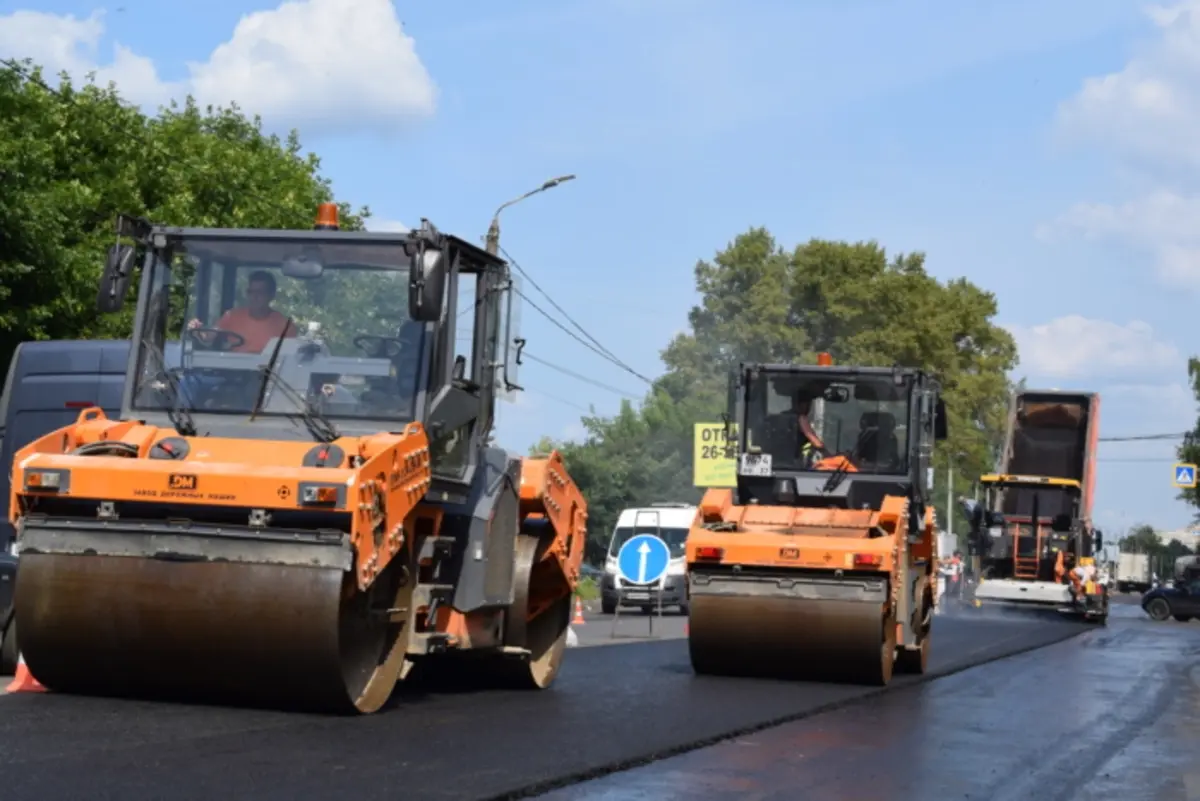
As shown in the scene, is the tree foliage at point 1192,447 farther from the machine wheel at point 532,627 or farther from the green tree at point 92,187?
the machine wheel at point 532,627

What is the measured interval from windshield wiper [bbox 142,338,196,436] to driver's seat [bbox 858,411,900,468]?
7301 millimetres

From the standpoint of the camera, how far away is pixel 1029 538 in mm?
37781

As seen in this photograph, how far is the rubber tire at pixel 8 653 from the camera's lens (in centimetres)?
1214

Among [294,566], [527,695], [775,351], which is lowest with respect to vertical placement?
[527,695]

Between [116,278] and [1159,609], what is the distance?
38.4m

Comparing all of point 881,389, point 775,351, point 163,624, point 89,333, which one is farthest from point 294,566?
point 775,351

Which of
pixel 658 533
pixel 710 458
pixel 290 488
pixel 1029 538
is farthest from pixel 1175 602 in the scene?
pixel 290 488

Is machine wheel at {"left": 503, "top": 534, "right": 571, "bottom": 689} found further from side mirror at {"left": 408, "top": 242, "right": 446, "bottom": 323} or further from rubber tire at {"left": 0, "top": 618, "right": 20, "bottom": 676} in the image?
rubber tire at {"left": 0, "top": 618, "right": 20, "bottom": 676}

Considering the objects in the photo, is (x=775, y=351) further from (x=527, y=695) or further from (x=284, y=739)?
(x=284, y=739)

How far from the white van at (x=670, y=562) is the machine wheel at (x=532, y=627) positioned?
→ 1892 cm

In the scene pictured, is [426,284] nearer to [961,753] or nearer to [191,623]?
[191,623]

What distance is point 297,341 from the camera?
10.3 metres

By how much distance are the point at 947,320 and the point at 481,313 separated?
46.8m

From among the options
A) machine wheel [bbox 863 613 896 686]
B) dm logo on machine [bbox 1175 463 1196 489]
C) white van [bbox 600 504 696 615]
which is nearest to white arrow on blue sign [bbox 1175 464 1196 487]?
dm logo on machine [bbox 1175 463 1196 489]
